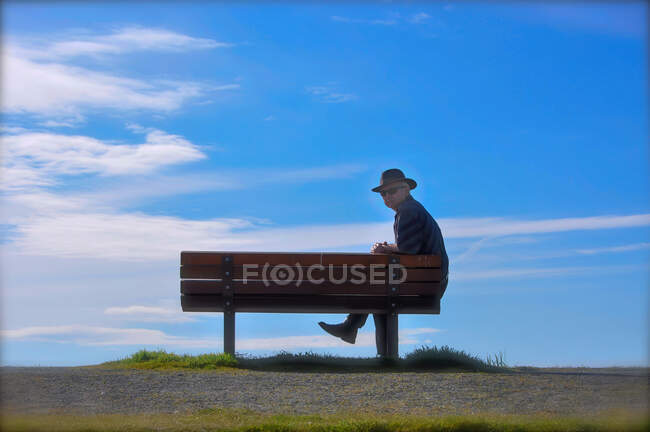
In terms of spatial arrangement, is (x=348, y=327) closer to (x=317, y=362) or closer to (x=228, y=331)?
(x=317, y=362)

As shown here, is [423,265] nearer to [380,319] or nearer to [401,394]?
[380,319]

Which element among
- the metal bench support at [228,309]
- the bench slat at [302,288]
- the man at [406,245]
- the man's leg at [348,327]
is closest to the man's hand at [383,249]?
the man at [406,245]

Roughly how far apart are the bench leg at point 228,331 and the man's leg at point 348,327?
1.33 meters

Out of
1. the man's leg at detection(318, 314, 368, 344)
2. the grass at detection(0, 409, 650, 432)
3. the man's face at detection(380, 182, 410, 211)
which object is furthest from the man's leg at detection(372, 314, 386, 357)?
the grass at detection(0, 409, 650, 432)

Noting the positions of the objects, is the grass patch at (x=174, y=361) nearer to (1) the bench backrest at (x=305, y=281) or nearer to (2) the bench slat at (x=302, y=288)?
(1) the bench backrest at (x=305, y=281)

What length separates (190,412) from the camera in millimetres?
5984

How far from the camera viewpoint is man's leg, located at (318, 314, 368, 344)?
9.89 meters

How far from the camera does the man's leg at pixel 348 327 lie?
989 cm

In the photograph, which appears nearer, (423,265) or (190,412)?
(190,412)

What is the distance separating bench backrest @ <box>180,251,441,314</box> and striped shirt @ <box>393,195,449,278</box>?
0.84 ft

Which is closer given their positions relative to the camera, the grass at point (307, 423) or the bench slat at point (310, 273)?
the grass at point (307, 423)

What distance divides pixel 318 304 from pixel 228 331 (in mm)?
1327

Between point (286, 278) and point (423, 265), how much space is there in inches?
77.1

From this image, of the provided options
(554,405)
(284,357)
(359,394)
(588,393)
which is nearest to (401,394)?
(359,394)
